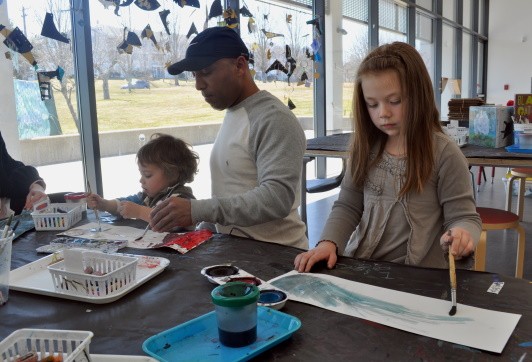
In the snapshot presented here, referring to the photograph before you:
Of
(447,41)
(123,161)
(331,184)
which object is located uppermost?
(447,41)

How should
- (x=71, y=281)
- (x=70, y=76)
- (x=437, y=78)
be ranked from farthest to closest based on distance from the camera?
(x=437, y=78), (x=70, y=76), (x=71, y=281)

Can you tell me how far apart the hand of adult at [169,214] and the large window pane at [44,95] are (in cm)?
158

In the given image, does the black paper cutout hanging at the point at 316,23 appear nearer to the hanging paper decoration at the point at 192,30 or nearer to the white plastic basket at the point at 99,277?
the hanging paper decoration at the point at 192,30

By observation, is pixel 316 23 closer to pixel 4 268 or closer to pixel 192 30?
pixel 192 30

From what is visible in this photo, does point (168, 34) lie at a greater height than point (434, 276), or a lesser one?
greater

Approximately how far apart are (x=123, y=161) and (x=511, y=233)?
118 inches

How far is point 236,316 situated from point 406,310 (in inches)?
13.2

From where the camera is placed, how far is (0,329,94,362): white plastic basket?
0.65 m

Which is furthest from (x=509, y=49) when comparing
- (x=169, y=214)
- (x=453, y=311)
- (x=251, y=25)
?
(x=453, y=311)

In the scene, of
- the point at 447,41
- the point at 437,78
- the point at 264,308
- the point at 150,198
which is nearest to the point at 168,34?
the point at 150,198

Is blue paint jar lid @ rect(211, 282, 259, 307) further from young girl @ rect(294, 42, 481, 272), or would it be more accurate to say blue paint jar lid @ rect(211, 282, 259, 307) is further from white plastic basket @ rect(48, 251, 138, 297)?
young girl @ rect(294, 42, 481, 272)

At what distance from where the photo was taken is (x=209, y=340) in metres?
0.80

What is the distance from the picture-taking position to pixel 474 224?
4.04 feet

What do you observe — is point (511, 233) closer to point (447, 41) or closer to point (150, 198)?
point (150, 198)
